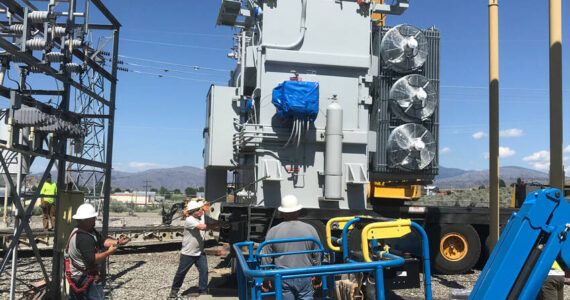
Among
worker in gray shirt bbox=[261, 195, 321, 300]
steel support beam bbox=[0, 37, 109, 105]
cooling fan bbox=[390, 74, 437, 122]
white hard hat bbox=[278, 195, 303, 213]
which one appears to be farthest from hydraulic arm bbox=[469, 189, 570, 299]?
cooling fan bbox=[390, 74, 437, 122]

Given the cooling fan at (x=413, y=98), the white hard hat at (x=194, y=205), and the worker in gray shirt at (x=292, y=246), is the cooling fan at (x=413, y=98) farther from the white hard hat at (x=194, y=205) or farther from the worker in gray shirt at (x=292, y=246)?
the worker in gray shirt at (x=292, y=246)

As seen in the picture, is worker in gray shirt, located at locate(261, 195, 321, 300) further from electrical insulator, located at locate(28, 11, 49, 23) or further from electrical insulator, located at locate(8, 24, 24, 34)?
electrical insulator, located at locate(8, 24, 24, 34)

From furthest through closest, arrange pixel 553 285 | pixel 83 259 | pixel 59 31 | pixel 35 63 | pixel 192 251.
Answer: pixel 192 251, pixel 59 31, pixel 35 63, pixel 553 285, pixel 83 259

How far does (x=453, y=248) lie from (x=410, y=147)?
257cm

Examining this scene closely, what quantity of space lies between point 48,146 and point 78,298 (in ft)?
8.97

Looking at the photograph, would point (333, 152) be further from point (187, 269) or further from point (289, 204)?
point (289, 204)

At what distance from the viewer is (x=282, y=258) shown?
548 cm

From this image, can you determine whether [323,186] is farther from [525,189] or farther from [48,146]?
[525,189]

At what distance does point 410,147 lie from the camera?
10.8 m

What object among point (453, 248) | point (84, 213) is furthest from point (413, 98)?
point (84, 213)

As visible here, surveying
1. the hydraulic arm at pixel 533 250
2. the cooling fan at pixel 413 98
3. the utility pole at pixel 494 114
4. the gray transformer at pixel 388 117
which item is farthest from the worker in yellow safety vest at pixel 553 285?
the cooling fan at pixel 413 98

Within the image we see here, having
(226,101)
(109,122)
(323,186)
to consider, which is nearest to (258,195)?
(323,186)

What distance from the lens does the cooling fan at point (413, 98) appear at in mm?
10922

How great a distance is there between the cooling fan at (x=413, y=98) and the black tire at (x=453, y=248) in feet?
8.36
